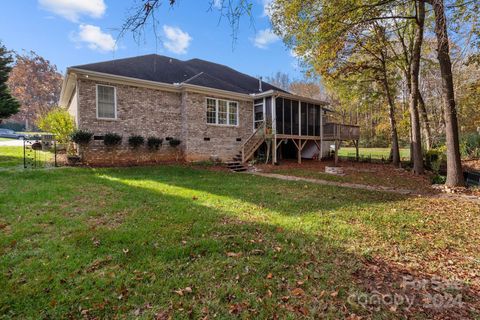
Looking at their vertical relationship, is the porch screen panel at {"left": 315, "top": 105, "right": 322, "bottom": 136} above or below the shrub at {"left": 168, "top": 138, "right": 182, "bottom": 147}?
above

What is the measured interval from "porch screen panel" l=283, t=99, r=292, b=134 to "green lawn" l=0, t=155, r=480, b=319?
29.9 feet

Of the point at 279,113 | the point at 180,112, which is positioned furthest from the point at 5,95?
the point at 279,113

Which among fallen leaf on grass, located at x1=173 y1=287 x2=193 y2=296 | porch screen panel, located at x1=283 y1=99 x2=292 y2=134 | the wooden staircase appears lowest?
fallen leaf on grass, located at x1=173 y1=287 x2=193 y2=296

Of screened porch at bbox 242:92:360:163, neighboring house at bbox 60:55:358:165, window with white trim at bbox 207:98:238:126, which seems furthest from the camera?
screened porch at bbox 242:92:360:163

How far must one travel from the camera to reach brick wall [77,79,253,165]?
10875 millimetres

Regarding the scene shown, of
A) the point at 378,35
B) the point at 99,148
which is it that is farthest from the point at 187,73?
the point at 378,35

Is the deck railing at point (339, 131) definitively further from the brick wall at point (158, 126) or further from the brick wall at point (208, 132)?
the brick wall at point (158, 126)

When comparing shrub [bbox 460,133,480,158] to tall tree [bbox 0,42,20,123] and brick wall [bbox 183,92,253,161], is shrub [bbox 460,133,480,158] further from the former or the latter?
tall tree [bbox 0,42,20,123]

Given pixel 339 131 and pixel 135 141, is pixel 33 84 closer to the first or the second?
pixel 135 141

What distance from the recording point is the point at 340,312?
7.68ft

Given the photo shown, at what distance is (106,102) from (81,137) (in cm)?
207

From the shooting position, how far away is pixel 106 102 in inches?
443

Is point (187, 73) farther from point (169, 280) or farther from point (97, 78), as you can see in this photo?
point (169, 280)

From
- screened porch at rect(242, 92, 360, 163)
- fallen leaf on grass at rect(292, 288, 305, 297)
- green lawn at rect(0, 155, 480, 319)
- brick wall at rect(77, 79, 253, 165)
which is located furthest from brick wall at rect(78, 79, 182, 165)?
fallen leaf on grass at rect(292, 288, 305, 297)
